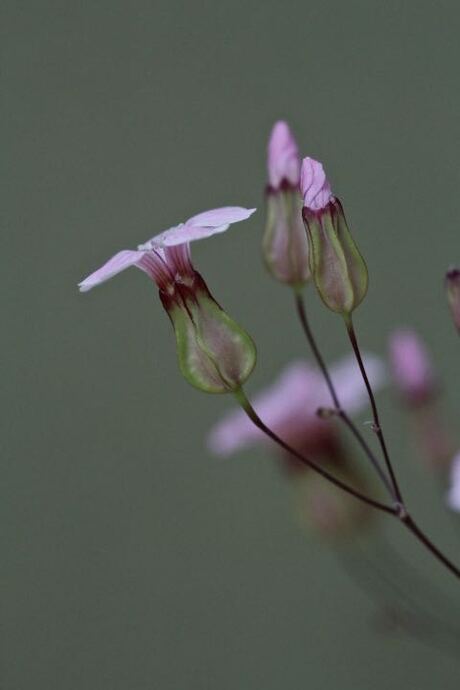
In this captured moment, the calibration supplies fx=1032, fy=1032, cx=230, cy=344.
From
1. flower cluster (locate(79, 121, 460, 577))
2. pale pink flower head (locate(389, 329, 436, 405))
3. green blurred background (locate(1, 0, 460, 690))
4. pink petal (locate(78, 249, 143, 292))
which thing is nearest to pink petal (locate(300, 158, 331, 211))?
flower cluster (locate(79, 121, 460, 577))

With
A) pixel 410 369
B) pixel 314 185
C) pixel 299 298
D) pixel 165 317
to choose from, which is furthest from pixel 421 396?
pixel 165 317

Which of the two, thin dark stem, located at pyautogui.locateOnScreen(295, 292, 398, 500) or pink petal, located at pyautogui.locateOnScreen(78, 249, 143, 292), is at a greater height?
pink petal, located at pyautogui.locateOnScreen(78, 249, 143, 292)

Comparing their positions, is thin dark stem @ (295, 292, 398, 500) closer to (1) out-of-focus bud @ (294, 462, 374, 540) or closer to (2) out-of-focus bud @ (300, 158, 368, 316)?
(2) out-of-focus bud @ (300, 158, 368, 316)

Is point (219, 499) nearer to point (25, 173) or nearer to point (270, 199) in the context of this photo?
point (25, 173)

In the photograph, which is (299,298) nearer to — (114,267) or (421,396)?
(114,267)

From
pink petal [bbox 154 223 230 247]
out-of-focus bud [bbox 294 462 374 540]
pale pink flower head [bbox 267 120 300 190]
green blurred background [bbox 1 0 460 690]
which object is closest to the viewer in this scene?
pink petal [bbox 154 223 230 247]

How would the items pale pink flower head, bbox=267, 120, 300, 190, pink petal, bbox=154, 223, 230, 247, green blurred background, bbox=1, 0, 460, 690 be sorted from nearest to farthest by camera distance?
pink petal, bbox=154, 223, 230, 247
pale pink flower head, bbox=267, 120, 300, 190
green blurred background, bbox=1, 0, 460, 690
